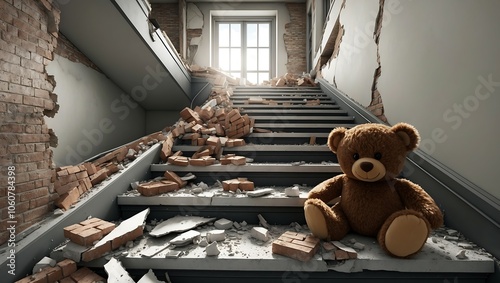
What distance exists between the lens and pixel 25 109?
3.81 ft

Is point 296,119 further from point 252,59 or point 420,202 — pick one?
point 252,59

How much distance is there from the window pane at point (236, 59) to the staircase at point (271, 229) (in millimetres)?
6216

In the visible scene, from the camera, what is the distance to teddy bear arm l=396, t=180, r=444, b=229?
1.06m

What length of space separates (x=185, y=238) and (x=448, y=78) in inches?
66.0

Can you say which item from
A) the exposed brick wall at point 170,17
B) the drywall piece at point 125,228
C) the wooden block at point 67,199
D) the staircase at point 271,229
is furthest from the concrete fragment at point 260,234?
the exposed brick wall at point 170,17

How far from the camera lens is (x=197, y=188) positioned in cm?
160

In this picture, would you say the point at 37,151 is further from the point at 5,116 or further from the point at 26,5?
the point at 26,5

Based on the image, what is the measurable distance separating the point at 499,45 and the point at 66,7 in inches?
131

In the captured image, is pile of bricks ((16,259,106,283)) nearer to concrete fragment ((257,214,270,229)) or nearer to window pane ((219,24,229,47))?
concrete fragment ((257,214,270,229))

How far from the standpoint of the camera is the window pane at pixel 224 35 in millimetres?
8289

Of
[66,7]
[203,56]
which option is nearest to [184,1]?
[203,56]

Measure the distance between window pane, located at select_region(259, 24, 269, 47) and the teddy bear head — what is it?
310 inches

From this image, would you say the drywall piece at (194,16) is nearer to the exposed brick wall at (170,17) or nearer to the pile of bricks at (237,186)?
the exposed brick wall at (170,17)

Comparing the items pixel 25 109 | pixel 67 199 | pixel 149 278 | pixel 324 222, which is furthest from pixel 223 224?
pixel 25 109
